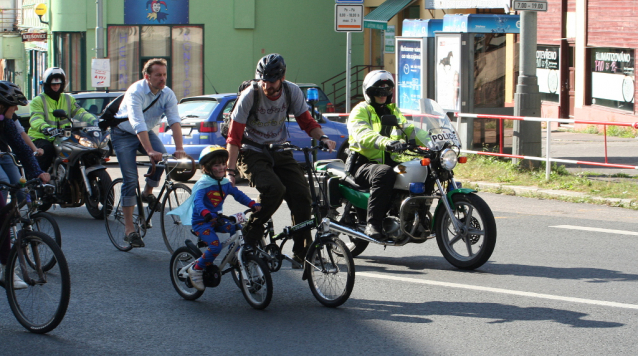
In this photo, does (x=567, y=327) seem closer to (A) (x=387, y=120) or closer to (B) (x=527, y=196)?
(A) (x=387, y=120)

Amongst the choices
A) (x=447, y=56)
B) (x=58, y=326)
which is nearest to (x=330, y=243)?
(x=58, y=326)

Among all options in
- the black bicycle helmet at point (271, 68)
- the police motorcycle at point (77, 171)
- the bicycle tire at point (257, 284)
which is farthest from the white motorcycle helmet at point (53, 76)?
the bicycle tire at point (257, 284)

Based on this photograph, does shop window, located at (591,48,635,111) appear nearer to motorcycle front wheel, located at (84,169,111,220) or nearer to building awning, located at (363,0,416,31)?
building awning, located at (363,0,416,31)

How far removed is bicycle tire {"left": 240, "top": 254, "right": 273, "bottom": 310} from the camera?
19.3ft

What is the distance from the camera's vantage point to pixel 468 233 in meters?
7.16

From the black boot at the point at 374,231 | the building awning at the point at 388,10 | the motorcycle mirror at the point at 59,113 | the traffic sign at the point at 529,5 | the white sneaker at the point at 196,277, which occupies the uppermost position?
the building awning at the point at 388,10

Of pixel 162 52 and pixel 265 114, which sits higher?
pixel 162 52

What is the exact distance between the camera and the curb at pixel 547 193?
36.8ft

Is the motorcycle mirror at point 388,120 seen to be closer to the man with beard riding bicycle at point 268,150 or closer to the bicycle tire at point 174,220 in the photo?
the man with beard riding bicycle at point 268,150

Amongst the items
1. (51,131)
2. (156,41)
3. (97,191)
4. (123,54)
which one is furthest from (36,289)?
(156,41)

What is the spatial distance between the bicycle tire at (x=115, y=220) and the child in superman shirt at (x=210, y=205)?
2090 mm

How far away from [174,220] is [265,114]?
5.78ft

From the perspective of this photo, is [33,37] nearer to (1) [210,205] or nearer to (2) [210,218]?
(1) [210,205]

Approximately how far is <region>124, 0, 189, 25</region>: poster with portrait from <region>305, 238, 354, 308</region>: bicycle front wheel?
28.4 metres
